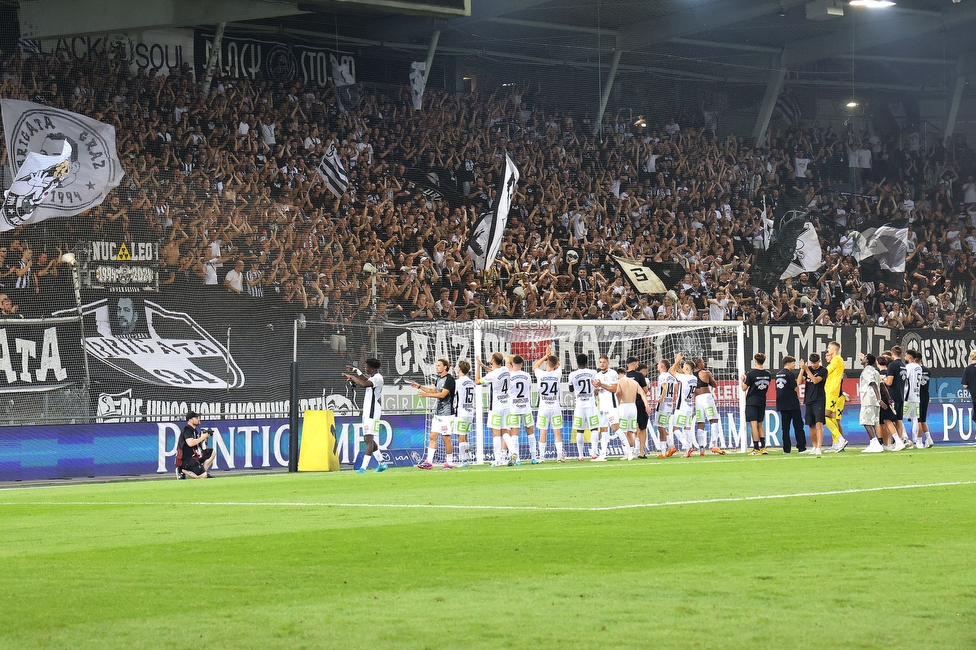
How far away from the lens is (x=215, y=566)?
830 cm

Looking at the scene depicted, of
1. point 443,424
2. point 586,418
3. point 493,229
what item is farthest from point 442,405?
point 493,229

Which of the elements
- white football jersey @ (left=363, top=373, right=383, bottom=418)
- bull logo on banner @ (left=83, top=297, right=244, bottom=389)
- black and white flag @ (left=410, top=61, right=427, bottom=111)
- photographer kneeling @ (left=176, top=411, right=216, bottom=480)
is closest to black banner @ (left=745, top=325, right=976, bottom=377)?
black and white flag @ (left=410, top=61, right=427, bottom=111)

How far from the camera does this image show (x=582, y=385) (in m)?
24.5

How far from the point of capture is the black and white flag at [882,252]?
37.1 meters

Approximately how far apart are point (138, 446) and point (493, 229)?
400 inches

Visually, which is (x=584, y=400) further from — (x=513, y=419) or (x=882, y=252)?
(x=882, y=252)

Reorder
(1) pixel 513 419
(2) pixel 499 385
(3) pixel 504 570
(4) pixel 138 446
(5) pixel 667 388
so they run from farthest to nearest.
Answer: (5) pixel 667 388 < (1) pixel 513 419 < (2) pixel 499 385 < (4) pixel 138 446 < (3) pixel 504 570

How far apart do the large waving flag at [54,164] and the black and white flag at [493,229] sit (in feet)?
26.5

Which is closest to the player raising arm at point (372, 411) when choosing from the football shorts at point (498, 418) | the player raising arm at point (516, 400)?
the football shorts at point (498, 418)

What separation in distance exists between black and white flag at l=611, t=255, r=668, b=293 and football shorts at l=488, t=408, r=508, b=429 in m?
10.2

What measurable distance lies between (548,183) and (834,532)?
25467mm

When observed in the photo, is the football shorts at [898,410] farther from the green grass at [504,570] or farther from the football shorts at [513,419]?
the green grass at [504,570]

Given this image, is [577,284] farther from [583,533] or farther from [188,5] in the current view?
[583,533]

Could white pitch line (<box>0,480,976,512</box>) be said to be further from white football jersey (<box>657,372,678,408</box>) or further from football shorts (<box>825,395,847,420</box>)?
white football jersey (<box>657,372,678,408</box>)
